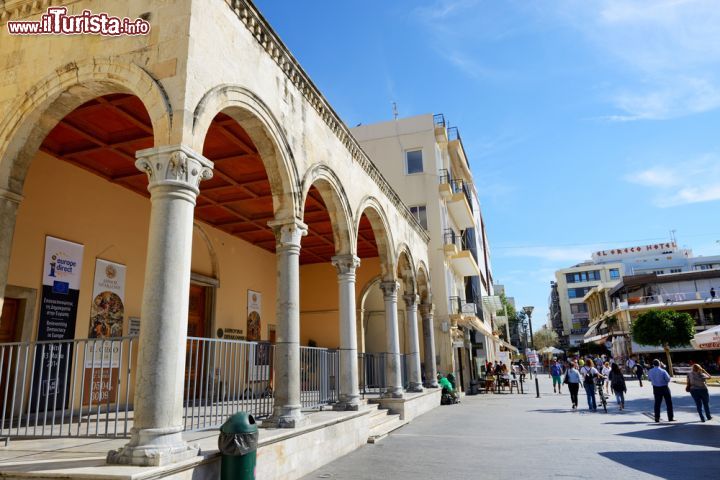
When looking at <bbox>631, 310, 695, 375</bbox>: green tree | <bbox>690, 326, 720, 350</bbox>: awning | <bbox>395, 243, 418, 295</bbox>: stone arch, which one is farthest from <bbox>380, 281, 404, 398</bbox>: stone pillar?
<bbox>631, 310, 695, 375</bbox>: green tree

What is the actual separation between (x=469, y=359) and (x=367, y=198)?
50.1ft

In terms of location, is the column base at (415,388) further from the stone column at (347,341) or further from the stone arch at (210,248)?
the stone arch at (210,248)

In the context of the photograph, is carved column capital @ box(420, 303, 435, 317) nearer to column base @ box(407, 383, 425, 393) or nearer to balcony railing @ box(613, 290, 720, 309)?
column base @ box(407, 383, 425, 393)

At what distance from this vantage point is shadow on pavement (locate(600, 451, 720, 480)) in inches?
233

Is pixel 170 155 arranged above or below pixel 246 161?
below

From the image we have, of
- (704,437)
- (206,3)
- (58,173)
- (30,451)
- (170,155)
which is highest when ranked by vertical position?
(206,3)

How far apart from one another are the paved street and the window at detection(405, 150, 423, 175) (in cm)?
1153

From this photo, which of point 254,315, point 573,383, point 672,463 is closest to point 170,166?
point 672,463

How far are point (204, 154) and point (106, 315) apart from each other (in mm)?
3654

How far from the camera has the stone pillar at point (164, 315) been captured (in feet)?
14.0

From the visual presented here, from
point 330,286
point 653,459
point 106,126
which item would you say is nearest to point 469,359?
point 330,286

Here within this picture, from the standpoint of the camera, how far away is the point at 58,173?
842cm

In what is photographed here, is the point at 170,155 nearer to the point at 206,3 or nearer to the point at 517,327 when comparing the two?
the point at 206,3

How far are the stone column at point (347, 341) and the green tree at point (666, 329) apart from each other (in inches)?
1136
